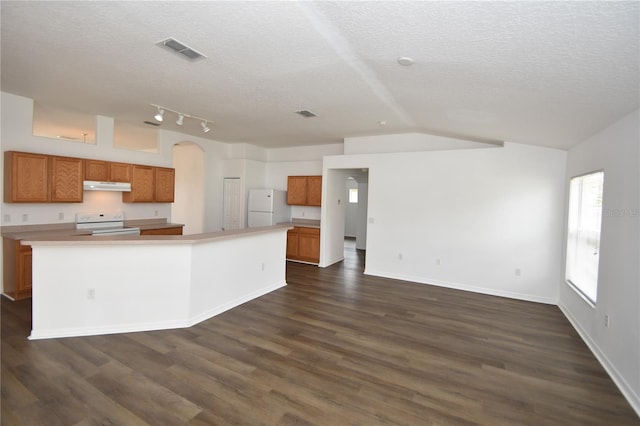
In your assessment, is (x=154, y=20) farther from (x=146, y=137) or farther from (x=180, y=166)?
(x=180, y=166)

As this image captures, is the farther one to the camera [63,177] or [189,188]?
[189,188]

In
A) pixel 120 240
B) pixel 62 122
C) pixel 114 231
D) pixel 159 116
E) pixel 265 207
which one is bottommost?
pixel 114 231

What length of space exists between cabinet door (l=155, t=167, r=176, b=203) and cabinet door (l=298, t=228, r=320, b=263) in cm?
287

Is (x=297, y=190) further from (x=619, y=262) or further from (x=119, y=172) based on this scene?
(x=619, y=262)

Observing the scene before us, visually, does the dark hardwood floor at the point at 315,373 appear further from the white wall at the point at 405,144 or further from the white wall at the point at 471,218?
the white wall at the point at 405,144

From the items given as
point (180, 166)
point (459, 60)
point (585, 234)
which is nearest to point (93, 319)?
point (459, 60)

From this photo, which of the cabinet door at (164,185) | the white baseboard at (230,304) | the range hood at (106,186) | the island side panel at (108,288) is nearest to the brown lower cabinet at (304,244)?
the white baseboard at (230,304)

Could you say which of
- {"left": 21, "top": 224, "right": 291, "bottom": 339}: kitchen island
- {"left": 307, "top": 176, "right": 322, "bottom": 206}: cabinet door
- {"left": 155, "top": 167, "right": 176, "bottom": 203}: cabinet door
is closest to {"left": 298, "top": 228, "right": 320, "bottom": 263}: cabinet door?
{"left": 307, "top": 176, "right": 322, "bottom": 206}: cabinet door

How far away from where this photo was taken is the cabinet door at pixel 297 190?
7.19 m

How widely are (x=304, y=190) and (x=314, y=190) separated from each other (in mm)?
275

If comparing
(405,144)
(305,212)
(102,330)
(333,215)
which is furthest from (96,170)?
(405,144)

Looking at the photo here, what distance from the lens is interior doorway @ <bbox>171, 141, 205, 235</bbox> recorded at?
7.09 meters

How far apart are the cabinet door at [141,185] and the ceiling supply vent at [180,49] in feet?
11.7

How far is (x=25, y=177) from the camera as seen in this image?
4.08 m
